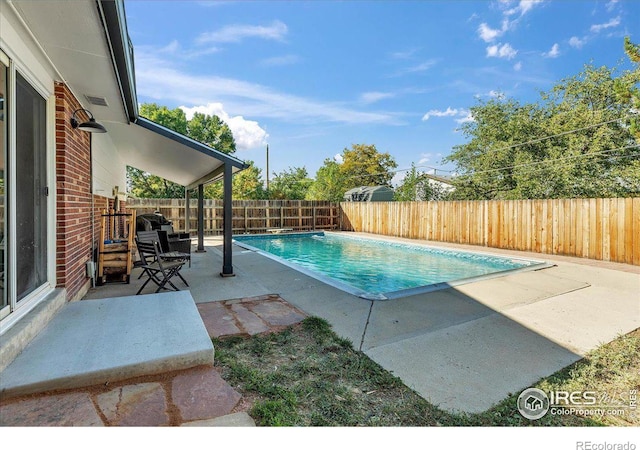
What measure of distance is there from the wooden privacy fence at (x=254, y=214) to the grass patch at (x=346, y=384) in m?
12.1

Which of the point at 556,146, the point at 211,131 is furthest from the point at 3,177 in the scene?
the point at 211,131

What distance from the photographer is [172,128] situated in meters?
21.3

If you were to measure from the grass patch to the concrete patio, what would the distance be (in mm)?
119

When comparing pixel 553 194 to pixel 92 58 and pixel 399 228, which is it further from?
pixel 92 58

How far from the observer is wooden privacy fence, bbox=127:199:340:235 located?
13.9 m

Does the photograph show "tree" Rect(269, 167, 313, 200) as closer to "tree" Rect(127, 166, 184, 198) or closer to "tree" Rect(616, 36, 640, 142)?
"tree" Rect(127, 166, 184, 198)

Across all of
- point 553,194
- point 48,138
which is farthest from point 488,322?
point 553,194

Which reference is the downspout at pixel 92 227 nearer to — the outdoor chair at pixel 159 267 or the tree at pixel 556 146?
the outdoor chair at pixel 159 267

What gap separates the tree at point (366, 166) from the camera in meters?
29.8

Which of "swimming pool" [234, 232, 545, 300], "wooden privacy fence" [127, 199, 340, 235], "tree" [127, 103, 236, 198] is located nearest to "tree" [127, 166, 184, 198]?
"tree" [127, 103, 236, 198]

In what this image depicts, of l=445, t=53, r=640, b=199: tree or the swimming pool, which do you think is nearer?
the swimming pool

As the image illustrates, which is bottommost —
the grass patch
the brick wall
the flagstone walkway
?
the grass patch
